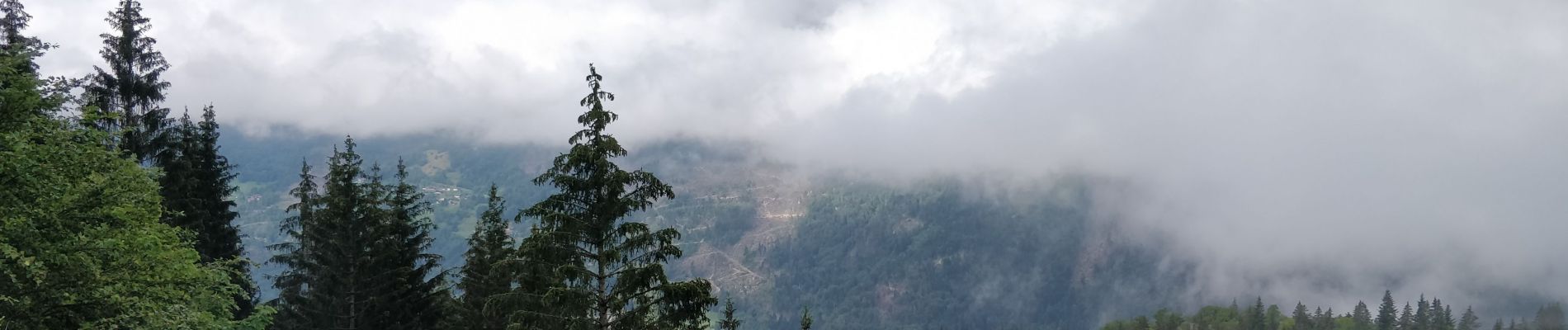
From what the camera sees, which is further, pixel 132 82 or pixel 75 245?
pixel 132 82

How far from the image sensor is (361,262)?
42.0 meters

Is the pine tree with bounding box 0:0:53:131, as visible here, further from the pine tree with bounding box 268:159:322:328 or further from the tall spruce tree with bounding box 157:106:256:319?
the pine tree with bounding box 268:159:322:328

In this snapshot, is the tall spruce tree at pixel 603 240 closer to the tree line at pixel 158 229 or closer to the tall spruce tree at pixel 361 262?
the tree line at pixel 158 229

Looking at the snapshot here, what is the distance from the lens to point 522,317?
25.2 metres

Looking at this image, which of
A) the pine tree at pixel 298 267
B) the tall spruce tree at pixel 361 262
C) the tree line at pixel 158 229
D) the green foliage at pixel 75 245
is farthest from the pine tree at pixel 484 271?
the green foliage at pixel 75 245

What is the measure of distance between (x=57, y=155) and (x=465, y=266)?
29770mm

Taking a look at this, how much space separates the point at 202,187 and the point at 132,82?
25.9ft

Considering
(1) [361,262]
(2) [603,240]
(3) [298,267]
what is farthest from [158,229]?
(3) [298,267]

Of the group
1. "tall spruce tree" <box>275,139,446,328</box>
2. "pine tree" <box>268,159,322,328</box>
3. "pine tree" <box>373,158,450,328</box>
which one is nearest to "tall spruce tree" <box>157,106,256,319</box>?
"pine tree" <box>268,159,322,328</box>

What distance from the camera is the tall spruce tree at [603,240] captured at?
23.3 metres

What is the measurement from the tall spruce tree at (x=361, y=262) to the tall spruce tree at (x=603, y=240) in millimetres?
21220

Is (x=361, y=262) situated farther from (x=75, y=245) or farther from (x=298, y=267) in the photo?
(x=75, y=245)

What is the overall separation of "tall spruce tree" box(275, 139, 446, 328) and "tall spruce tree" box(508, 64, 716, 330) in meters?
21.2

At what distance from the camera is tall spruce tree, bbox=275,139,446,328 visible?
42219 mm
